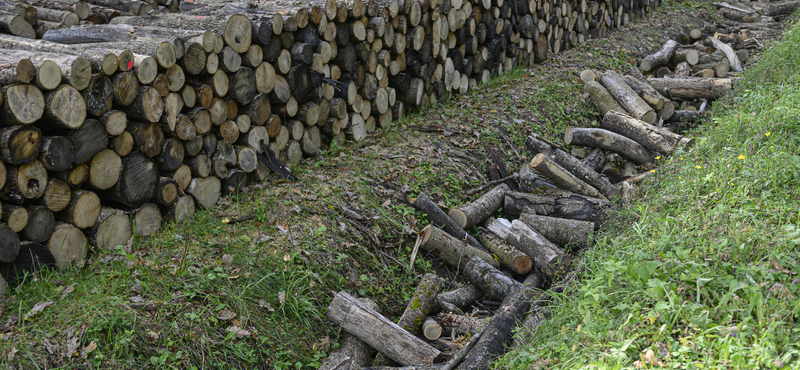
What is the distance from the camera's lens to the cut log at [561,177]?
5832 millimetres

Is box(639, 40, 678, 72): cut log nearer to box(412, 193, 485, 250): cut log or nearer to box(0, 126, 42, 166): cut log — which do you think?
box(412, 193, 485, 250): cut log

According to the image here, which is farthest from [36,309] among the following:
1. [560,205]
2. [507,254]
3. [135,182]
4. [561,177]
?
[561,177]

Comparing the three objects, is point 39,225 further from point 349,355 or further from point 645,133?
point 645,133

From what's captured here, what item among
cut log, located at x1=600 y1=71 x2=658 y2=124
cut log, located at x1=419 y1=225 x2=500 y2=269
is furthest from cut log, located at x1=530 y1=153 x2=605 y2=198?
cut log, located at x1=600 y1=71 x2=658 y2=124

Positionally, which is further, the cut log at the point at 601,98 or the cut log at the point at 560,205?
the cut log at the point at 601,98

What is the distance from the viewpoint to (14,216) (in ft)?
11.2

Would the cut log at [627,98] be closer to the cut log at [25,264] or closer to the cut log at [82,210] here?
the cut log at [82,210]

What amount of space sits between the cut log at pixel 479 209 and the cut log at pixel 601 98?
3.22 m

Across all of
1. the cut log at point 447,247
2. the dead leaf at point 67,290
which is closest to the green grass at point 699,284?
the cut log at point 447,247

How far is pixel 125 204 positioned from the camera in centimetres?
415

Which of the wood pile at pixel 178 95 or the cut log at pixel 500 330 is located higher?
the wood pile at pixel 178 95

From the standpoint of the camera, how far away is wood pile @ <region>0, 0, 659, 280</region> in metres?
3.53

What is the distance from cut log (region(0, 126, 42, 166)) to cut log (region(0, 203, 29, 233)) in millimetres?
290

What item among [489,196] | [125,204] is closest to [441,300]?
[489,196]
